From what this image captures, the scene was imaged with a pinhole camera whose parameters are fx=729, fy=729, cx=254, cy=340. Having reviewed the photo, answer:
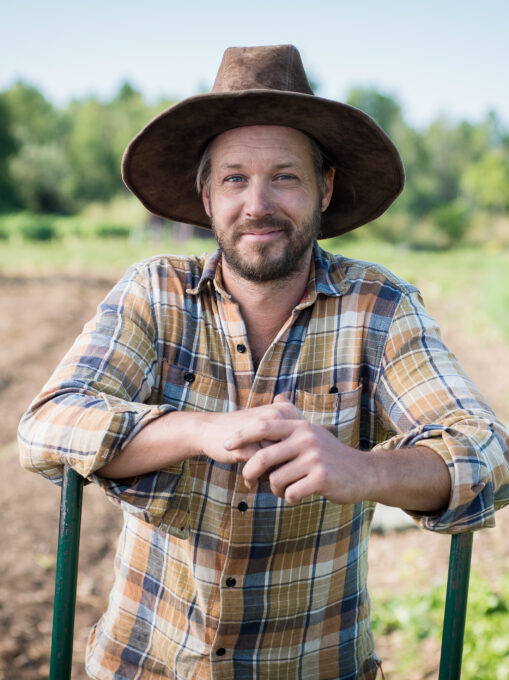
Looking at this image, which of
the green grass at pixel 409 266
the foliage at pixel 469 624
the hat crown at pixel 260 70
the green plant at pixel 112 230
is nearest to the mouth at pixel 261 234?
the hat crown at pixel 260 70

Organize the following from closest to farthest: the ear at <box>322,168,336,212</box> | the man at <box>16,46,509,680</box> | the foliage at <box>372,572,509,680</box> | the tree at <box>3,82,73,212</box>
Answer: the man at <box>16,46,509,680</box> < the ear at <box>322,168,336,212</box> < the foliage at <box>372,572,509,680</box> < the tree at <box>3,82,73,212</box>

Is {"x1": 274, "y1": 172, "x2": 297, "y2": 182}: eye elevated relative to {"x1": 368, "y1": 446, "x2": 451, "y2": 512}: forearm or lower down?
elevated

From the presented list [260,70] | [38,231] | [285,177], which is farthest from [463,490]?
[38,231]

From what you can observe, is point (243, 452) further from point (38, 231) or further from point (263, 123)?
point (38, 231)

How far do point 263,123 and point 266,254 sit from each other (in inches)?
14.0

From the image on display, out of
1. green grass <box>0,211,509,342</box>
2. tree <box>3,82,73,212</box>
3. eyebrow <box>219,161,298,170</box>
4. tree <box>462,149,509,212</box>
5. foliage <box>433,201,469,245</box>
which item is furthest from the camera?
tree <box>462,149,509,212</box>

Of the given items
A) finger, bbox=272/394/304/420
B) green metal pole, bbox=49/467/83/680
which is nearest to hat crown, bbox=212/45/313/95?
finger, bbox=272/394/304/420

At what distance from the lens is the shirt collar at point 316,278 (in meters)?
1.99

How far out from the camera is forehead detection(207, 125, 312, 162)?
1995mm

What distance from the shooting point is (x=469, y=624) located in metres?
3.65

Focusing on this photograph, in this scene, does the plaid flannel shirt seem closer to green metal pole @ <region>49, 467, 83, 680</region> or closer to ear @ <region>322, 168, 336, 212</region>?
green metal pole @ <region>49, 467, 83, 680</region>

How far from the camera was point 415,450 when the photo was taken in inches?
61.6

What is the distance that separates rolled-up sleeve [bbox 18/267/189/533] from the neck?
0.86 ft

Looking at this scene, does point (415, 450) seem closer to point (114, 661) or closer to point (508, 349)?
point (114, 661)
